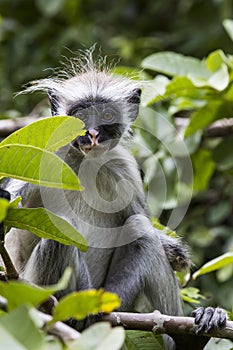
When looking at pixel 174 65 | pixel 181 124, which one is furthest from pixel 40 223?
pixel 181 124

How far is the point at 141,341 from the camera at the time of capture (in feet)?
12.3

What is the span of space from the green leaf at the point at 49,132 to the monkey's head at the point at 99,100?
1.91 metres

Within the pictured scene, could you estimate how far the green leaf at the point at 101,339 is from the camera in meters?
1.87

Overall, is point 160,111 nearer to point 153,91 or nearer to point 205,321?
point 153,91

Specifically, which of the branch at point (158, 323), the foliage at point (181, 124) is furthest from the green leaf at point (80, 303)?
the foliage at point (181, 124)

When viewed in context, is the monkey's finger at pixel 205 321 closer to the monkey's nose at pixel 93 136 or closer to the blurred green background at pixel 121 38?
the monkey's nose at pixel 93 136

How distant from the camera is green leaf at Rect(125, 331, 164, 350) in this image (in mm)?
3738

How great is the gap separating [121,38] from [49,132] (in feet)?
21.7

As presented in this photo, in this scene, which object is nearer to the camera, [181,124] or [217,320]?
[217,320]

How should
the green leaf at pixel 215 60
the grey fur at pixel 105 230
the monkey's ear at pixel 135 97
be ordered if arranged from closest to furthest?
the grey fur at pixel 105 230
the monkey's ear at pixel 135 97
the green leaf at pixel 215 60

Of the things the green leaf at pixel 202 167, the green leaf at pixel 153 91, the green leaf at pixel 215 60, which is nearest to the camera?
the green leaf at pixel 153 91

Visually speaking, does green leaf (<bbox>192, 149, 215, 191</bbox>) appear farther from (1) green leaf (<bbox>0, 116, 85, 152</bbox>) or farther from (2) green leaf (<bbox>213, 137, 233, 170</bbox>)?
(1) green leaf (<bbox>0, 116, 85, 152</bbox>)

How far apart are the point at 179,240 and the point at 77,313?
3.43 m

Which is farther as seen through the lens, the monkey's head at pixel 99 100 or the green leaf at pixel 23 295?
the monkey's head at pixel 99 100
